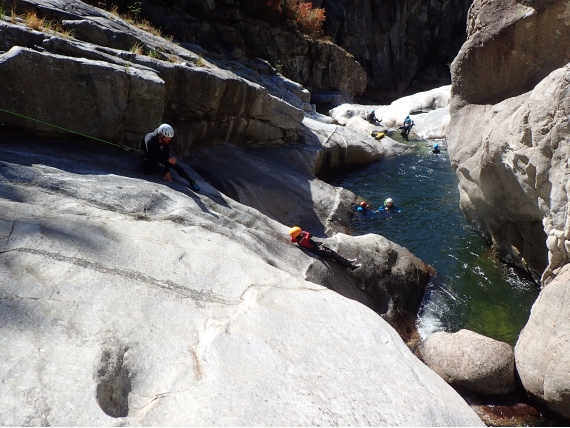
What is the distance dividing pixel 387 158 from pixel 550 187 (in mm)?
15641

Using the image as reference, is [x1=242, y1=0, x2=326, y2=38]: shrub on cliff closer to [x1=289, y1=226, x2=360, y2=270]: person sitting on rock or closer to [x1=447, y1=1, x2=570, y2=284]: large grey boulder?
[x1=447, y1=1, x2=570, y2=284]: large grey boulder

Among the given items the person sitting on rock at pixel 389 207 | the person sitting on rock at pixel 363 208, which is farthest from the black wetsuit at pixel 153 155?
the person sitting on rock at pixel 389 207

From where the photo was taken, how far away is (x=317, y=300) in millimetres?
5883

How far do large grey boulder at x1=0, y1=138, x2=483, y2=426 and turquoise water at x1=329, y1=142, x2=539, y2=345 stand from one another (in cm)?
510

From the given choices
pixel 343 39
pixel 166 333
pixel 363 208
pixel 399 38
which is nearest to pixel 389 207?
pixel 363 208

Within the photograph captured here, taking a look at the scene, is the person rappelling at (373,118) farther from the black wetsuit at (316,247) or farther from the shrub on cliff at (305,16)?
the black wetsuit at (316,247)

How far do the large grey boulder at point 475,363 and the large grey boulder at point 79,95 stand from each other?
321 inches

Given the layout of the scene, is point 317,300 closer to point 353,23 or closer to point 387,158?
point 387,158

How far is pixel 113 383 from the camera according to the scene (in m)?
3.75

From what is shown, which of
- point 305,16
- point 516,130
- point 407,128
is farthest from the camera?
point 305,16

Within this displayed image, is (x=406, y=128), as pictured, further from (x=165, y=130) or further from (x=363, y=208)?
(x=165, y=130)

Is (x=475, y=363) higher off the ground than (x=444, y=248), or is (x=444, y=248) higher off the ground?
(x=475, y=363)

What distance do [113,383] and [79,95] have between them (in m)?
7.16

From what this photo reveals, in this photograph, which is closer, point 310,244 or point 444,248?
point 310,244
